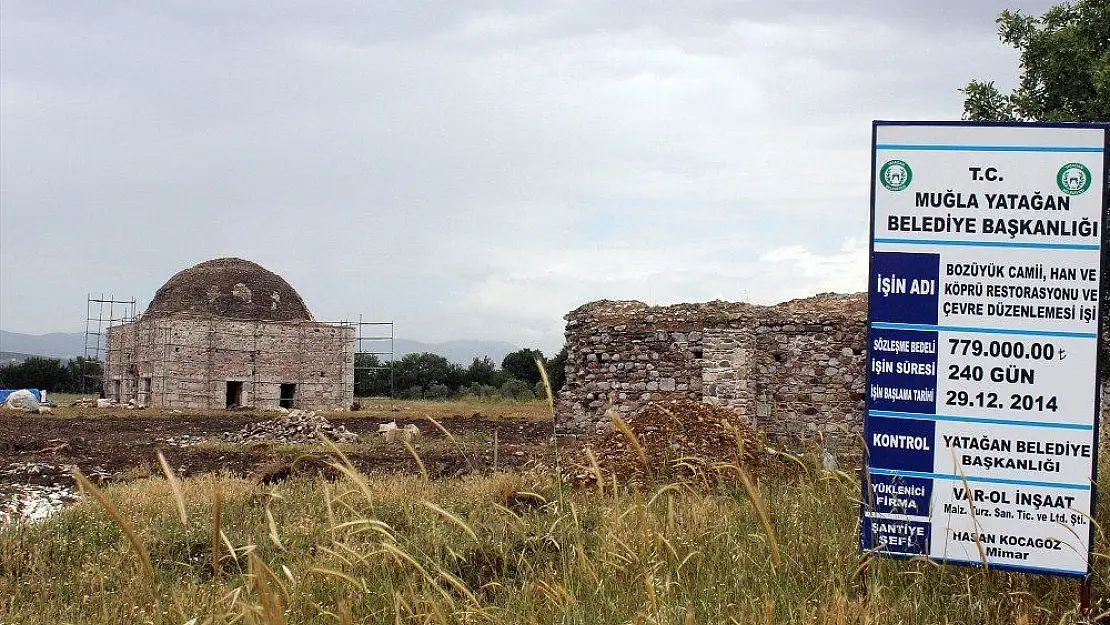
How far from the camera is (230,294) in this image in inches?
1561

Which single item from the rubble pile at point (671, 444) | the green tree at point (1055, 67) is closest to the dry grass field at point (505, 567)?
the rubble pile at point (671, 444)

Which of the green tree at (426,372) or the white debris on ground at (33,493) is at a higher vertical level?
the green tree at (426,372)

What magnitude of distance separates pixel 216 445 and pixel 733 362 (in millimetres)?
13324

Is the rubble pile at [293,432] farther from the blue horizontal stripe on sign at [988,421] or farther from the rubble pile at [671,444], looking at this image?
the blue horizontal stripe on sign at [988,421]

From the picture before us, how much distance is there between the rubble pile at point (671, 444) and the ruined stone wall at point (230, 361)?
29.3m

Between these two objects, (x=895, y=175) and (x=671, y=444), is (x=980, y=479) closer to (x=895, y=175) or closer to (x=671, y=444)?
(x=895, y=175)

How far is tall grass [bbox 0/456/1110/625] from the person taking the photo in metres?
3.45

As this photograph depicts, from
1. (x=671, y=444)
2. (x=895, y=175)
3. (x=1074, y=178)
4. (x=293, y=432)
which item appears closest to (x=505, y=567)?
(x=895, y=175)

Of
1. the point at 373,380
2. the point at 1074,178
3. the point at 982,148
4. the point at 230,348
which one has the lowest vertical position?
the point at 373,380

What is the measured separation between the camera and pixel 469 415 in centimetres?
3266

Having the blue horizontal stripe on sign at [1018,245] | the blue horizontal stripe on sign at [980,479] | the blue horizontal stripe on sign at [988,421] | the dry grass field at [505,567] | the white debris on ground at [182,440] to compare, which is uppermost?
the blue horizontal stripe on sign at [1018,245]

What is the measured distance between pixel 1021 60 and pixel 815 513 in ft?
50.0

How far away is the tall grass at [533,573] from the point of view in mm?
3453

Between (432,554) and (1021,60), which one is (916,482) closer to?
(432,554)
